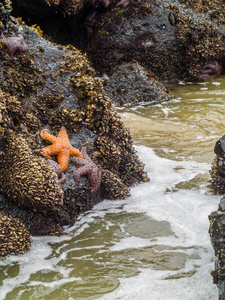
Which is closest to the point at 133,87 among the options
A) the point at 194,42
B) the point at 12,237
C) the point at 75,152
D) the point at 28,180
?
the point at 194,42

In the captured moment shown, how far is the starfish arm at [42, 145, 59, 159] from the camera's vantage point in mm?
4625

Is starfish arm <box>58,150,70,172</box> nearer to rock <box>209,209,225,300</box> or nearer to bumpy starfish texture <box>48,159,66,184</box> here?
bumpy starfish texture <box>48,159,66,184</box>

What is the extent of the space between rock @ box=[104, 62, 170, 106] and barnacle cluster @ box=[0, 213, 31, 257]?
21.0 ft

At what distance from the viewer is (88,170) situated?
4.80 metres

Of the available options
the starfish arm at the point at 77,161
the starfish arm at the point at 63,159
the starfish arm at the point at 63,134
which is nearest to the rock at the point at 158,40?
the starfish arm at the point at 63,134

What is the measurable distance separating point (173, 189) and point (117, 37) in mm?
7441

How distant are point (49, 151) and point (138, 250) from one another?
1683 millimetres

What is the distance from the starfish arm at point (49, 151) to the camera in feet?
15.2

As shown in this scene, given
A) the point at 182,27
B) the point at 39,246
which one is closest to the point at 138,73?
the point at 182,27

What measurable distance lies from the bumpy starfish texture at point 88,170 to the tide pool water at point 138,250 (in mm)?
366

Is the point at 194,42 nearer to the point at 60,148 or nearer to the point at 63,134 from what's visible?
the point at 63,134

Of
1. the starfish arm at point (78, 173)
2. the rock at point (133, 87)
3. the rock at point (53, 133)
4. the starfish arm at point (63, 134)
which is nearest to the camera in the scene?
the rock at point (53, 133)

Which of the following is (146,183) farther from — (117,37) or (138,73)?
(117,37)

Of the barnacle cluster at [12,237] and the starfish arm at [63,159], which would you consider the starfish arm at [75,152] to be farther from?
the barnacle cluster at [12,237]
